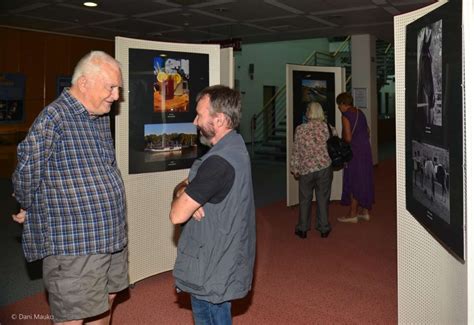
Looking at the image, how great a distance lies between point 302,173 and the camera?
510 cm

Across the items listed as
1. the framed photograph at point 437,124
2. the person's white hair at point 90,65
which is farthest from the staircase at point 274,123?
the person's white hair at point 90,65

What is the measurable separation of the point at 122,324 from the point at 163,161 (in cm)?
137

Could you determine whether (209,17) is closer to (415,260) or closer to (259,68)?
(259,68)

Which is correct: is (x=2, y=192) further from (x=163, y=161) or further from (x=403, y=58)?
(x=403, y=58)

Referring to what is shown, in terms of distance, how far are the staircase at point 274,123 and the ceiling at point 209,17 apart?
11.6 feet

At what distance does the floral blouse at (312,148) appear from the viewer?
16.4 feet

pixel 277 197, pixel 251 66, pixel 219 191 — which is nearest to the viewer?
pixel 219 191

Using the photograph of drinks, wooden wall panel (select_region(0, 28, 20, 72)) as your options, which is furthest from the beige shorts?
wooden wall panel (select_region(0, 28, 20, 72))

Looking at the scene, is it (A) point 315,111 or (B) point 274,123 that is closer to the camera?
(A) point 315,111

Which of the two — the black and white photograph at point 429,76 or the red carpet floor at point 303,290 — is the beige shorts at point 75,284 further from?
the black and white photograph at point 429,76

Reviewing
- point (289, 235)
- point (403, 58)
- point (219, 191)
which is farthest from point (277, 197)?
point (219, 191)

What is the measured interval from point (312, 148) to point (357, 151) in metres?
1.04

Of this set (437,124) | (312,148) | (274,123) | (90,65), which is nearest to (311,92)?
(312,148)

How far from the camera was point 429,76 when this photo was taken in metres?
1.78
